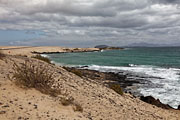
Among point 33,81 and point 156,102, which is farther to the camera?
point 156,102

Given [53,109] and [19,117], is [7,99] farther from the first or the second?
[53,109]

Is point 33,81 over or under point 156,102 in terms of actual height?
over

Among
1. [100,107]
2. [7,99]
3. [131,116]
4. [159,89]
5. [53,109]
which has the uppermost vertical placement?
[7,99]

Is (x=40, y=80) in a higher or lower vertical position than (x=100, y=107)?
higher

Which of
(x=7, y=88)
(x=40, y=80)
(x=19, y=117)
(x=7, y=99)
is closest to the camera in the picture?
(x=19, y=117)

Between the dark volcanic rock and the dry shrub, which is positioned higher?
the dry shrub

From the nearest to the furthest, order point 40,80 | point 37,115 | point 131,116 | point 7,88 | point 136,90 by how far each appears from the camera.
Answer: point 37,115 < point 7,88 < point 40,80 < point 131,116 < point 136,90

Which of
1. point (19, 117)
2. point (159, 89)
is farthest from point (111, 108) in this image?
point (159, 89)

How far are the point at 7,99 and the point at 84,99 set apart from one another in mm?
3196

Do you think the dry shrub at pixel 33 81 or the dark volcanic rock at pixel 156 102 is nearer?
the dry shrub at pixel 33 81

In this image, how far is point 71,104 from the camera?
6.61 metres

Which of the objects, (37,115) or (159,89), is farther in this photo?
(159,89)

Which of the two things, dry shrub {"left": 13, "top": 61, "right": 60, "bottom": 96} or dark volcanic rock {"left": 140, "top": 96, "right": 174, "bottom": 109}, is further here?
dark volcanic rock {"left": 140, "top": 96, "right": 174, "bottom": 109}

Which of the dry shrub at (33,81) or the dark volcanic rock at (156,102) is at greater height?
the dry shrub at (33,81)
